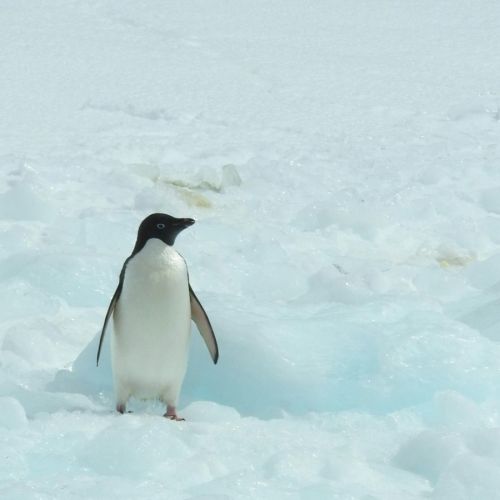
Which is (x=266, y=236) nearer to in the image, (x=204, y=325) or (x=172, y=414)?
(x=204, y=325)

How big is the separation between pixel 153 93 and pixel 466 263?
107 inches

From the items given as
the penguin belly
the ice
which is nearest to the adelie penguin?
the penguin belly

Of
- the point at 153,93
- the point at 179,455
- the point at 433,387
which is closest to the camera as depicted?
the point at 179,455

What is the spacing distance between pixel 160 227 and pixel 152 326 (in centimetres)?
27

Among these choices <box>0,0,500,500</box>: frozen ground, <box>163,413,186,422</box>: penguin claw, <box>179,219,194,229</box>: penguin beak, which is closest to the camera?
<box>0,0,500,500</box>: frozen ground

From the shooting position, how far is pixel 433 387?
3.37m

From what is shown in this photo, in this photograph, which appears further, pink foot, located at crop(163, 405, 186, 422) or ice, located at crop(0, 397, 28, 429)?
pink foot, located at crop(163, 405, 186, 422)

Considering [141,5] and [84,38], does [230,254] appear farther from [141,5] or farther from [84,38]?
[141,5]

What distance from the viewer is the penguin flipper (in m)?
3.37

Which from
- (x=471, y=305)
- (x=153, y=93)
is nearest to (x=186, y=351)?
(x=471, y=305)

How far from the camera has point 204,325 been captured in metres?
3.44

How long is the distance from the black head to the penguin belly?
0.7 inches

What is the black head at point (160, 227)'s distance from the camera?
341 centimetres

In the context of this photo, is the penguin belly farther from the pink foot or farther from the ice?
the ice
